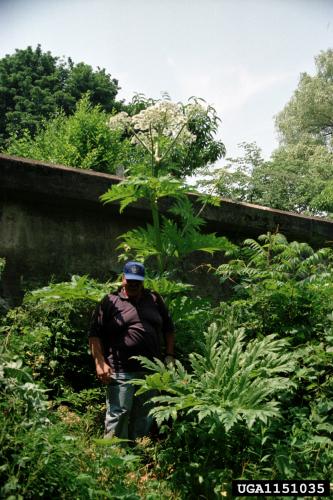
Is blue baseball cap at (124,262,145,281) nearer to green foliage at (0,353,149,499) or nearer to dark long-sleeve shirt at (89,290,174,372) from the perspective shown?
dark long-sleeve shirt at (89,290,174,372)

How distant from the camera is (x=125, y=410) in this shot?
455 cm

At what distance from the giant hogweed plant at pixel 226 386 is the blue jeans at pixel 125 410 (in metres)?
0.22

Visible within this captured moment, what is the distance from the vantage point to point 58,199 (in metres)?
6.00

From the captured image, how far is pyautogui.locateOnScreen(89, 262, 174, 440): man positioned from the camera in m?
4.59

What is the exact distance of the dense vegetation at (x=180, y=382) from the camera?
345 cm

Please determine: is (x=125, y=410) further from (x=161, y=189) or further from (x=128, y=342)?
(x=161, y=189)

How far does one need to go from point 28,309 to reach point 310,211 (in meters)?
22.0

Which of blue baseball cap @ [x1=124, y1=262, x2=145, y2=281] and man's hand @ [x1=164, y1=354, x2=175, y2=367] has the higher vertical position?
blue baseball cap @ [x1=124, y1=262, x2=145, y2=281]

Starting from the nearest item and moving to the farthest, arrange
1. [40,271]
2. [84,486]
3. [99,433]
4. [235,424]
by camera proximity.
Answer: [84,486] < [235,424] < [99,433] < [40,271]

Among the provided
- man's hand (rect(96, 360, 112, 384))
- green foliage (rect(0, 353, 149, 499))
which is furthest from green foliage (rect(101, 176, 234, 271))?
green foliage (rect(0, 353, 149, 499))

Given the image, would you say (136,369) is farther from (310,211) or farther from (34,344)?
(310,211)

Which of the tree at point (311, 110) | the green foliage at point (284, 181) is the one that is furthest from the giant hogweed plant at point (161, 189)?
the tree at point (311, 110)

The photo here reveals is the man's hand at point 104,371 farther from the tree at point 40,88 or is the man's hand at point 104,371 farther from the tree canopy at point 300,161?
the tree at point 40,88

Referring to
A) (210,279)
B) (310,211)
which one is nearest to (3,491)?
(210,279)
